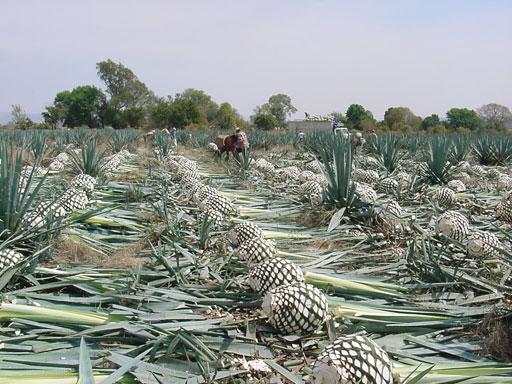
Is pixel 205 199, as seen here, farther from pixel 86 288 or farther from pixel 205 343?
pixel 205 343

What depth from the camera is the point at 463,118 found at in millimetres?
69625

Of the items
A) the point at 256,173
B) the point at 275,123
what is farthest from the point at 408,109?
the point at 256,173

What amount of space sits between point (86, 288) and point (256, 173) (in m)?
5.89

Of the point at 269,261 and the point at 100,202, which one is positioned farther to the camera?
the point at 100,202

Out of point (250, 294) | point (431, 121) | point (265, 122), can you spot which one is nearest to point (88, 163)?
Answer: point (250, 294)

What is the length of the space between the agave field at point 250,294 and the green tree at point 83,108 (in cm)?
6648

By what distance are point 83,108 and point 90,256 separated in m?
68.6

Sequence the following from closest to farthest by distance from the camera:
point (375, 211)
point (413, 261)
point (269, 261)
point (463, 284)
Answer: point (269, 261) < point (463, 284) < point (413, 261) < point (375, 211)

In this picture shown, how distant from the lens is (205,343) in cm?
230

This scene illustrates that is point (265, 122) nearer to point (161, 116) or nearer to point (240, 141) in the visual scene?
point (161, 116)

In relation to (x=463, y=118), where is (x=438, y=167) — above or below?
below

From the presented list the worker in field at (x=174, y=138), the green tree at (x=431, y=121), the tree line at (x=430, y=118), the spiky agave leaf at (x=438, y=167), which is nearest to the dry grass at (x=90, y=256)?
the spiky agave leaf at (x=438, y=167)

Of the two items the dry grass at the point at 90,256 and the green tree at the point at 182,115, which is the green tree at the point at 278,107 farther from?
the dry grass at the point at 90,256

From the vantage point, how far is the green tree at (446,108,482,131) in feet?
216
